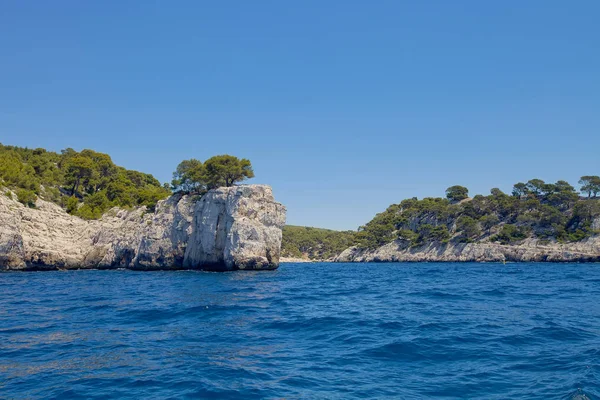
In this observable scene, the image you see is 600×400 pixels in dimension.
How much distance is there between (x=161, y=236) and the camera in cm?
5756

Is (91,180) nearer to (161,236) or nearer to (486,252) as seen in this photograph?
(161,236)

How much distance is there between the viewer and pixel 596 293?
23000 millimetres

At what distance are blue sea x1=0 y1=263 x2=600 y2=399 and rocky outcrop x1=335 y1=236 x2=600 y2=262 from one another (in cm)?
7018

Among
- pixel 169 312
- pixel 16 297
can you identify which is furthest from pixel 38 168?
pixel 169 312

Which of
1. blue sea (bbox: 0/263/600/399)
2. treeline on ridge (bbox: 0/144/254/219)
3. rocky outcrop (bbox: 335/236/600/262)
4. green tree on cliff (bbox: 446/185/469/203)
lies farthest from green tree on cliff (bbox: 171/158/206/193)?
green tree on cliff (bbox: 446/185/469/203)

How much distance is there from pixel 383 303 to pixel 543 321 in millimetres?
7276

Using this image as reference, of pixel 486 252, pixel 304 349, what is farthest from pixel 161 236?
pixel 486 252

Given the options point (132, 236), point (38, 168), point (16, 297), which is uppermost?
point (38, 168)

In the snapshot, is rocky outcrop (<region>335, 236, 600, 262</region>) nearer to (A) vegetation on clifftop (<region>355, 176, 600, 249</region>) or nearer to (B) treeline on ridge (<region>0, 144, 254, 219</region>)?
(A) vegetation on clifftop (<region>355, 176, 600, 249</region>)

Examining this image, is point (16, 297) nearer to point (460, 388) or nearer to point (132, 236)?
point (460, 388)

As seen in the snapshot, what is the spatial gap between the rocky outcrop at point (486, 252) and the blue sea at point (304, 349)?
70181mm

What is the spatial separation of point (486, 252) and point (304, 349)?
293 ft

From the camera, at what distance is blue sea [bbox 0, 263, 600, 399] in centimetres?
882

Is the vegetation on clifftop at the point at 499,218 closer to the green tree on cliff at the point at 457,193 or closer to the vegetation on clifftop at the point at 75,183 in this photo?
the green tree on cliff at the point at 457,193
